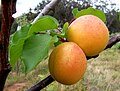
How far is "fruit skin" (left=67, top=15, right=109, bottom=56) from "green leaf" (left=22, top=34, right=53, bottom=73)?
52mm

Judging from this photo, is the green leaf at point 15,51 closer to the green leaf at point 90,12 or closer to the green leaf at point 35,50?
the green leaf at point 35,50

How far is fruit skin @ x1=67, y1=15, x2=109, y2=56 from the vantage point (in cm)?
44

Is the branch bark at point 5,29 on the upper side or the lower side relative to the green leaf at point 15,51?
upper

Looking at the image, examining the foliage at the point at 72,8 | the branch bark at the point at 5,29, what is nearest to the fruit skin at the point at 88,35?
the branch bark at the point at 5,29

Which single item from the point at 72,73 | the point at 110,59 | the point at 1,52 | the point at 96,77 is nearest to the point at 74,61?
the point at 72,73

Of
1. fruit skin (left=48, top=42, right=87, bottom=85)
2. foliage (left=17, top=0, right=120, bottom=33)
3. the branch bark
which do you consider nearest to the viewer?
the branch bark

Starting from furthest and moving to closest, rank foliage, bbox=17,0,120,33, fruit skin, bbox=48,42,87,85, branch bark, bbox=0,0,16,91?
foliage, bbox=17,0,120,33, fruit skin, bbox=48,42,87,85, branch bark, bbox=0,0,16,91

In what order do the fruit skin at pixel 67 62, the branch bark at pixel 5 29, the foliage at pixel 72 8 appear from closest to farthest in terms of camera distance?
the branch bark at pixel 5 29 < the fruit skin at pixel 67 62 < the foliage at pixel 72 8

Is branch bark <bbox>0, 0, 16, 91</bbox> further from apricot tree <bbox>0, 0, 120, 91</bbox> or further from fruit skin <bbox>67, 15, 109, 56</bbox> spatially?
fruit skin <bbox>67, 15, 109, 56</bbox>

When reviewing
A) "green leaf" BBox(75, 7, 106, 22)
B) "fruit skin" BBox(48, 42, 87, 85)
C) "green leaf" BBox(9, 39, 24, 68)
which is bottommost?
"fruit skin" BBox(48, 42, 87, 85)

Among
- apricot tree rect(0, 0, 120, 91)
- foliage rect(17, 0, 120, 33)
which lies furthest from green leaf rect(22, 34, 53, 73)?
foliage rect(17, 0, 120, 33)

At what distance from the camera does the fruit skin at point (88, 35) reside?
0.44 meters

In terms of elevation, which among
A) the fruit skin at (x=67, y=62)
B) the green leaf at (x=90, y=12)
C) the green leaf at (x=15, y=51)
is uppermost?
the green leaf at (x=90, y=12)

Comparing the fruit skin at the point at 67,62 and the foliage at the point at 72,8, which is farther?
the foliage at the point at 72,8
